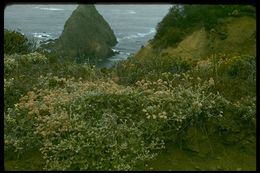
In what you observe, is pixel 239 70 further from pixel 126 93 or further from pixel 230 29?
pixel 230 29

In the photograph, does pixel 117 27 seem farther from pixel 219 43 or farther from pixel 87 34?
pixel 219 43

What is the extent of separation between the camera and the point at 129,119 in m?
5.09

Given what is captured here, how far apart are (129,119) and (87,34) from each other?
61.5 feet

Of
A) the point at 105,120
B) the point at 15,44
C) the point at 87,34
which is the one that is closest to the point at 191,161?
the point at 105,120

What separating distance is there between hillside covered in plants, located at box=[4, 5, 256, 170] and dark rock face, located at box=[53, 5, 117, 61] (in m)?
9.45

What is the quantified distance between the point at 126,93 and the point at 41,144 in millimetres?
1077

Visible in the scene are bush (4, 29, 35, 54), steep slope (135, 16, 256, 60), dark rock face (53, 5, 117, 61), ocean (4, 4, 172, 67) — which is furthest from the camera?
ocean (4, 4, 172, 67)

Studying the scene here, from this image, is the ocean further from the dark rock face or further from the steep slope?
the steep slope

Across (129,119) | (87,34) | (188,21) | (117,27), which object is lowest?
(129,119)

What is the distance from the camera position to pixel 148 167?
465cm

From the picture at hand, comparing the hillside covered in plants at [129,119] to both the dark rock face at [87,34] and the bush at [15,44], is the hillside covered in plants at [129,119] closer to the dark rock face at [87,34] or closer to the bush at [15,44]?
the bush at [15,44]

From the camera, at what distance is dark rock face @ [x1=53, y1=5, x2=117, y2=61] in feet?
58.0

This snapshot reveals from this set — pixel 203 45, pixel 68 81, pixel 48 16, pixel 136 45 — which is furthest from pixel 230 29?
pixel 48 16

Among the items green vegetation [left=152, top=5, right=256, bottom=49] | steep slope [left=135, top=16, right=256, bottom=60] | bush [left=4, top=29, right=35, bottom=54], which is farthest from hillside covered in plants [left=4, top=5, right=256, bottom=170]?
green vegetation [left=152, top=5, right=256, bottom=49]
